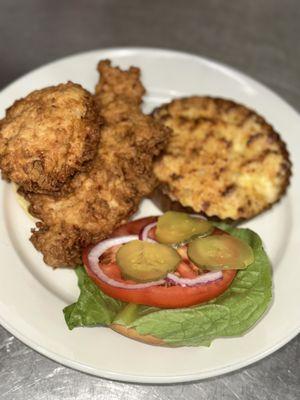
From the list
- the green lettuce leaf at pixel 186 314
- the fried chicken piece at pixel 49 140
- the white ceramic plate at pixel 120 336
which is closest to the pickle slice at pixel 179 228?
the green lettuce leaf at pixel 186 314

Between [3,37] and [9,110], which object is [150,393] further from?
[3,37]

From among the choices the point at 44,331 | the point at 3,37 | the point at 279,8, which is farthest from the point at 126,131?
the point at 279,8

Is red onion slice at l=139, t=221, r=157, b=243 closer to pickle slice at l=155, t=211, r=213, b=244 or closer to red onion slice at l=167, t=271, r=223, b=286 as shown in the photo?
pickle slice at l=155, t=211, r=213, b=244

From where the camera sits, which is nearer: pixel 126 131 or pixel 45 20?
pixel 126 131

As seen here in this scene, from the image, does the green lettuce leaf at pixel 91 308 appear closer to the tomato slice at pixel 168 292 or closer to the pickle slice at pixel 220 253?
the tomato slice at pixel 168 292

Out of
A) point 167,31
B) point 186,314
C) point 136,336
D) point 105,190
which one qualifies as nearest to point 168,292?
point 186,314

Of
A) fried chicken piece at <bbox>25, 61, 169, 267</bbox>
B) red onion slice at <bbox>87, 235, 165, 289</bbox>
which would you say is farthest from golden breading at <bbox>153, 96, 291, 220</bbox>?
red onion slice at <bbox>87, 235, 165, 289</bbox>

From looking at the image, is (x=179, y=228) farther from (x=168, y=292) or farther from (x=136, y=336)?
(x=136, y=336)
